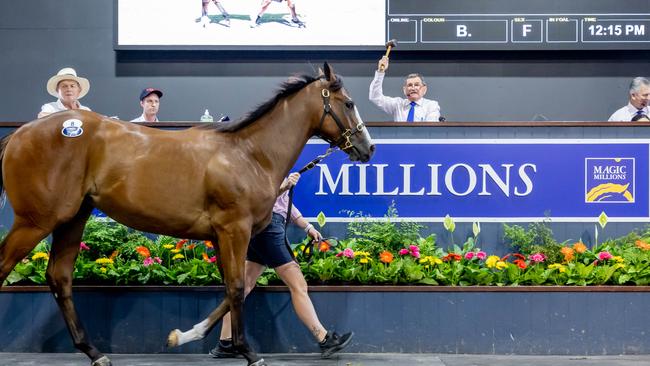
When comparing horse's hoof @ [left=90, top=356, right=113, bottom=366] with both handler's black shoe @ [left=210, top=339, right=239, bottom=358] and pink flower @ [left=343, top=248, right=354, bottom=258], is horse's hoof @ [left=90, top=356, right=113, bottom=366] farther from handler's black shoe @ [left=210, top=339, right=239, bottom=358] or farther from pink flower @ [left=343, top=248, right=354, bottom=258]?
pink flower @ [left=343, top=248, right=354, bottom=258]

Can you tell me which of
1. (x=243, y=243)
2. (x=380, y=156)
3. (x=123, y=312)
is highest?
(x=380, y=156)

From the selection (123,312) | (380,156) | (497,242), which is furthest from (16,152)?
(497,242)

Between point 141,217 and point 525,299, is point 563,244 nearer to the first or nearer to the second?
point 525,299

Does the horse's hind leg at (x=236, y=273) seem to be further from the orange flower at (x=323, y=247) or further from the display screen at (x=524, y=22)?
the display screen at (x=524, y=22)

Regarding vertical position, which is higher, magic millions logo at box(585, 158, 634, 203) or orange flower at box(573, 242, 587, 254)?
magic millions logo at box(585, 158, 634, 203)

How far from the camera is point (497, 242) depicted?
781 cm

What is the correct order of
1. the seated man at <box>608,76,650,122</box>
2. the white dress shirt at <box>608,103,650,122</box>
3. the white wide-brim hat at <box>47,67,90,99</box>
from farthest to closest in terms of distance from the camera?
the white dress shirt at <box>608,103,650,122</box> < the seated man at <box>608,76,650,122</box> < the white wide-brim hat at <box>47,67,90,99</box>

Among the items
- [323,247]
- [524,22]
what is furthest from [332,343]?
[524,22]

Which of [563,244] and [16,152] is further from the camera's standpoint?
[563,244]

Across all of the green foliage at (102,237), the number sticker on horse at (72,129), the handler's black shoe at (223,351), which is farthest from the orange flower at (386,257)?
the number sticker on horse at (72,129)

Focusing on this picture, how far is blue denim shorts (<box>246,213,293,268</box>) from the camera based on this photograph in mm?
6789

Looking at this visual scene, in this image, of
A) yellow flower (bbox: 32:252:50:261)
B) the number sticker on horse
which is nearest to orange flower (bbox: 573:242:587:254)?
the number sticker on horse

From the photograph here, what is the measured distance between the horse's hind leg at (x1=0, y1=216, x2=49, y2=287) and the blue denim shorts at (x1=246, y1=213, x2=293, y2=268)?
1.49 meters

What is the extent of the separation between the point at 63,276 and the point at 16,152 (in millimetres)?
926
